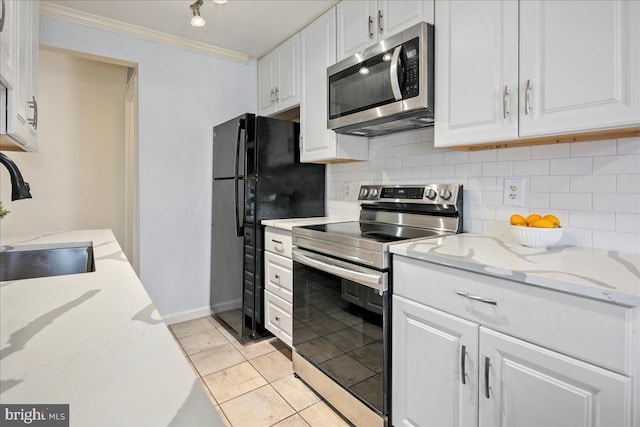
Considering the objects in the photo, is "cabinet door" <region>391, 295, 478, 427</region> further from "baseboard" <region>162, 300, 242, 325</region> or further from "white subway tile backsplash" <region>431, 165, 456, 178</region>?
"baseboard" <region>162, 300, 242, 325</region>

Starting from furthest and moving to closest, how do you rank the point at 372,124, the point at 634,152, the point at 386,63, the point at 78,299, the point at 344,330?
the point at 372,124 < the point at 386,63 < the point at 344,330 < the point at 634,152 < the point at 78,299

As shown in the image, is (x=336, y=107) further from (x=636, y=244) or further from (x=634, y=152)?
(x=636, y=244)

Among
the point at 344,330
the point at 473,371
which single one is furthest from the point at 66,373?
the point at 344,330

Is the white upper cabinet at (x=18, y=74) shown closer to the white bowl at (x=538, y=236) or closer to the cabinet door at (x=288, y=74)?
the cabinet door at (x=288, y=74)

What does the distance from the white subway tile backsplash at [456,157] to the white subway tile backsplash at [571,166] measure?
42 centimetres

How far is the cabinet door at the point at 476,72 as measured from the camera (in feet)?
4.52

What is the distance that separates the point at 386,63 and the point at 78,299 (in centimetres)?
169

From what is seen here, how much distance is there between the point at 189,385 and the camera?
45 cm

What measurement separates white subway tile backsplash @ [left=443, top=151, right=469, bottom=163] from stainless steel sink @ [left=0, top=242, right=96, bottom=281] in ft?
6.15

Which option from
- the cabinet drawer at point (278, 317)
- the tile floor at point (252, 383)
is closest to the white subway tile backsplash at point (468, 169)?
the cabinet drawer at point (278, 317)

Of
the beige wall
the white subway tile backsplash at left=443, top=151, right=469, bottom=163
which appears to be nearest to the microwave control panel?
the white subway tile backsplash at left=443, top=151, right=469, bottom=163

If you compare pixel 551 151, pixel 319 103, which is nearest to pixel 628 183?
pixel 551 151

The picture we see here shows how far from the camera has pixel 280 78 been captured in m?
2.87

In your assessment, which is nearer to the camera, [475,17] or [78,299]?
[78,299]
